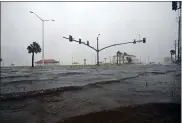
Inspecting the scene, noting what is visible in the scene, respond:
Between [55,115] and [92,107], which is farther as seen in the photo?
[92,107]

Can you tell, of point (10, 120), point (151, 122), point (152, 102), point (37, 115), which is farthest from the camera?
point (152, 102)

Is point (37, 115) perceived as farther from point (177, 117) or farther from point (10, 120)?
point (177, 117)

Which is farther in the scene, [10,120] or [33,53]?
[33,53]

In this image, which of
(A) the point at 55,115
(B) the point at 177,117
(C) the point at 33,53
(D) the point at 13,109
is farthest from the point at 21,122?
(C) the point at 33,53

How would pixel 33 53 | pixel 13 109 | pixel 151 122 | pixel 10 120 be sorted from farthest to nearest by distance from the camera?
pixel 33 53
pixel 13 109
pixel 10 120
pixel 151 122

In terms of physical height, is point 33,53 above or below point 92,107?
above

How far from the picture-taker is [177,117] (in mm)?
2883

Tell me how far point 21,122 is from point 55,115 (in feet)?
1.94

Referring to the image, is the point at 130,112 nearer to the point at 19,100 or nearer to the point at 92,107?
the point at 92,107

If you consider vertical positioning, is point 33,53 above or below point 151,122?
above

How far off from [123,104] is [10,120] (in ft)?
7.83

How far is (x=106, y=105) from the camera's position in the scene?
12.5 feet

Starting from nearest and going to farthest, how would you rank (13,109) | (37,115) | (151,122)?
(151,122)
(37,115)
(13,109)

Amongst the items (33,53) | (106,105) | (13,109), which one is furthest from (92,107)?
(33,53)
